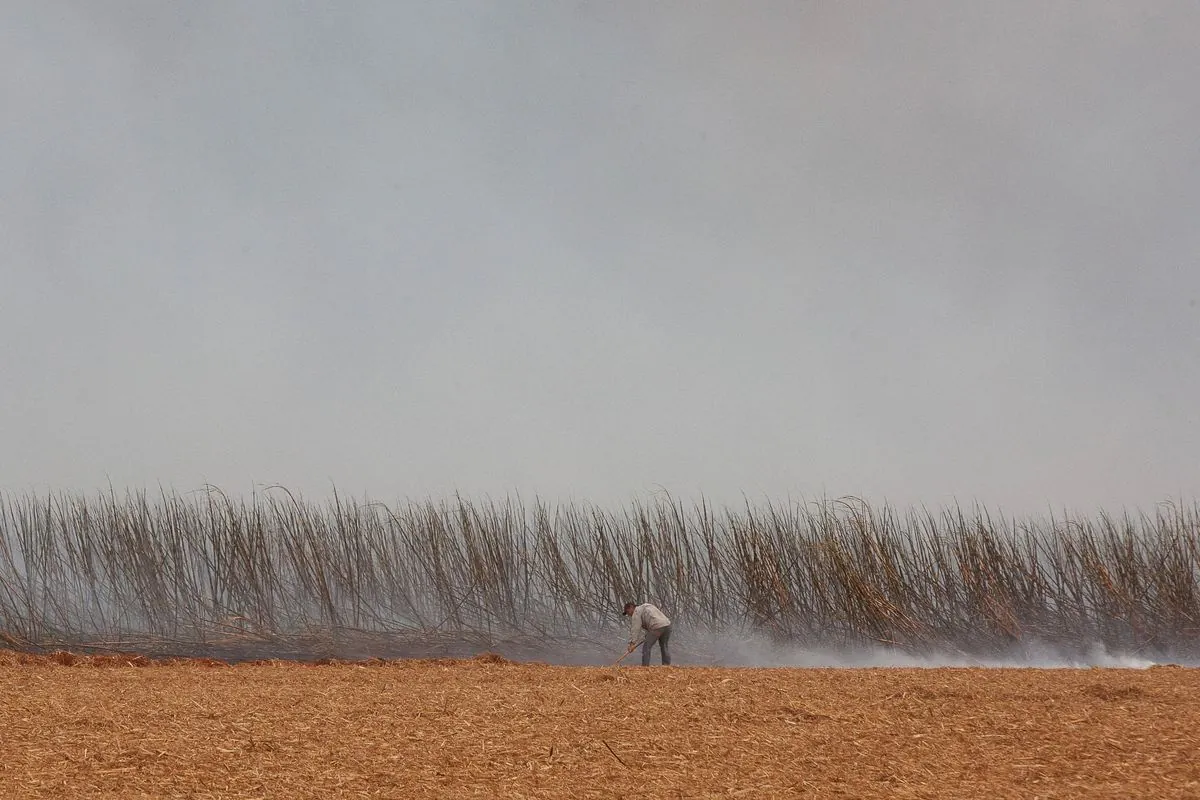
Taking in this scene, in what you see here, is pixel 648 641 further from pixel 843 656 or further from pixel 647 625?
pixel 843 656

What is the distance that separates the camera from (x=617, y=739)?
4312mm

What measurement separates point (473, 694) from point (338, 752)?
4.72 feet

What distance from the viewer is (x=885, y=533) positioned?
10250 millimetres

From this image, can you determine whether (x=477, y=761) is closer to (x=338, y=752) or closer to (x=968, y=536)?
(x=338, y=752)

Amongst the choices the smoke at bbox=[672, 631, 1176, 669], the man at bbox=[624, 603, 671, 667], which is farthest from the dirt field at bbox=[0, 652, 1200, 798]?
the smoke at bbox=[672, 631, 1176, 669]

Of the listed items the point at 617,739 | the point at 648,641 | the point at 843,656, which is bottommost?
the point at 843,656

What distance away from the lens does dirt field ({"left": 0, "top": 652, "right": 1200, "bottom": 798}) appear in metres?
3.67

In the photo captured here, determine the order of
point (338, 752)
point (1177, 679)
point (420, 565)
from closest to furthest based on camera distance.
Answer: point (338, 752) → point (1177, 679) → point (420, 565)

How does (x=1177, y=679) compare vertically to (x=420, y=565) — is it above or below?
below

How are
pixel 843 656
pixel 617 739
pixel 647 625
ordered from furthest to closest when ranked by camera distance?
pixel 843 656
pixel 647 625
pixel 617 739

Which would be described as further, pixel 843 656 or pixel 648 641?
pixel 843 656

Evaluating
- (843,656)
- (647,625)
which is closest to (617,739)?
(647,625)

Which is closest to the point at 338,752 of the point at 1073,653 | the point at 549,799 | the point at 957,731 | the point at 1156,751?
the point at 549,799

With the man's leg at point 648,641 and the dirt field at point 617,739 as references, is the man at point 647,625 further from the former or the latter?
the dirt field at point 617,739
